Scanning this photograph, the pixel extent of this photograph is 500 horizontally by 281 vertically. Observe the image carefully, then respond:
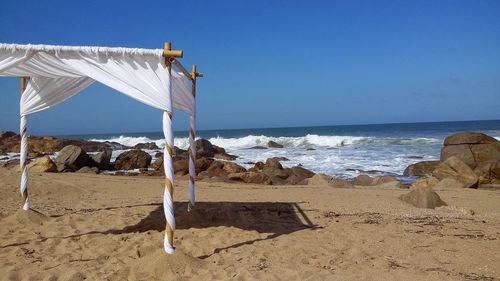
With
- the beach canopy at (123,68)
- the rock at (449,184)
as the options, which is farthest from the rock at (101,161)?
the rock at (449,184)

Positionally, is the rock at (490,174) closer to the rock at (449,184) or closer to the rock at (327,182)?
the rock at (449,184)

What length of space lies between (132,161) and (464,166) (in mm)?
14705

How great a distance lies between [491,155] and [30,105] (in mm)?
16961

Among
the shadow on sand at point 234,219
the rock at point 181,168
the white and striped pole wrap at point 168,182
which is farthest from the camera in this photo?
the rock at point 181,168

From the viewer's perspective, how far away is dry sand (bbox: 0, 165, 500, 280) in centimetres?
452

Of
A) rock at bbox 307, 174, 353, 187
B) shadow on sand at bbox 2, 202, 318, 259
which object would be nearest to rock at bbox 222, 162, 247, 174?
rock at bbox 307, 174, 353, 187

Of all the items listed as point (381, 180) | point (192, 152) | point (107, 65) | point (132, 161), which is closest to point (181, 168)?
point (132, 161)

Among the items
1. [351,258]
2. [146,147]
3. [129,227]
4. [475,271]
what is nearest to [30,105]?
[129,227]

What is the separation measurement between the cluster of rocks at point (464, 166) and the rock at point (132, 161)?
12581mm

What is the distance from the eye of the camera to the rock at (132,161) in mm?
19172

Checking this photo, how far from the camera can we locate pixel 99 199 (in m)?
8.95

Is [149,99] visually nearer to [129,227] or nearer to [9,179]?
[129,227]

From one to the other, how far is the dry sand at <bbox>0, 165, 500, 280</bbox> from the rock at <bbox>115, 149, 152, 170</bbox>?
9.54m

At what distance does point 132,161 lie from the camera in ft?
63.4
